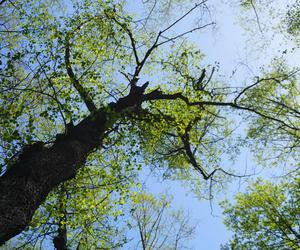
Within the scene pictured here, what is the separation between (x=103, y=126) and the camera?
699 cm

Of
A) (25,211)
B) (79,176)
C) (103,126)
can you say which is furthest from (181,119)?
(25,211)

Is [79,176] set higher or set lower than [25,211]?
higher

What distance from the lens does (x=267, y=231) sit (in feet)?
53.5

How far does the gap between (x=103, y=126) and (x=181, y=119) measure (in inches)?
199

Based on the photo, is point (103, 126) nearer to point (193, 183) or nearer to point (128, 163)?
point (128, 163)

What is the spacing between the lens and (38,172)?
5.12 metres

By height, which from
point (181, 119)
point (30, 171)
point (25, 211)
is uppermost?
point (181, 119)

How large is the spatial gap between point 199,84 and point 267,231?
9149 millimetres

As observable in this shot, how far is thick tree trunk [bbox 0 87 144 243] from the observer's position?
4367mm

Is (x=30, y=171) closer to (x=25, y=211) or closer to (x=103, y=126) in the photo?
(x=25, y=211)

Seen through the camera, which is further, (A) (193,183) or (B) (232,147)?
(A) (193,183)

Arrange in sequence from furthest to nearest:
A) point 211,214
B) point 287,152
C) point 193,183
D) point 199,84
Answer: point 193,183
point 287,152
point 199,84
point 211,214

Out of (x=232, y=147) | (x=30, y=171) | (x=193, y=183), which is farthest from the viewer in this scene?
(x=193, y=183)

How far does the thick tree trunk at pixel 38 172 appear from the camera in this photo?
14.3 ft
